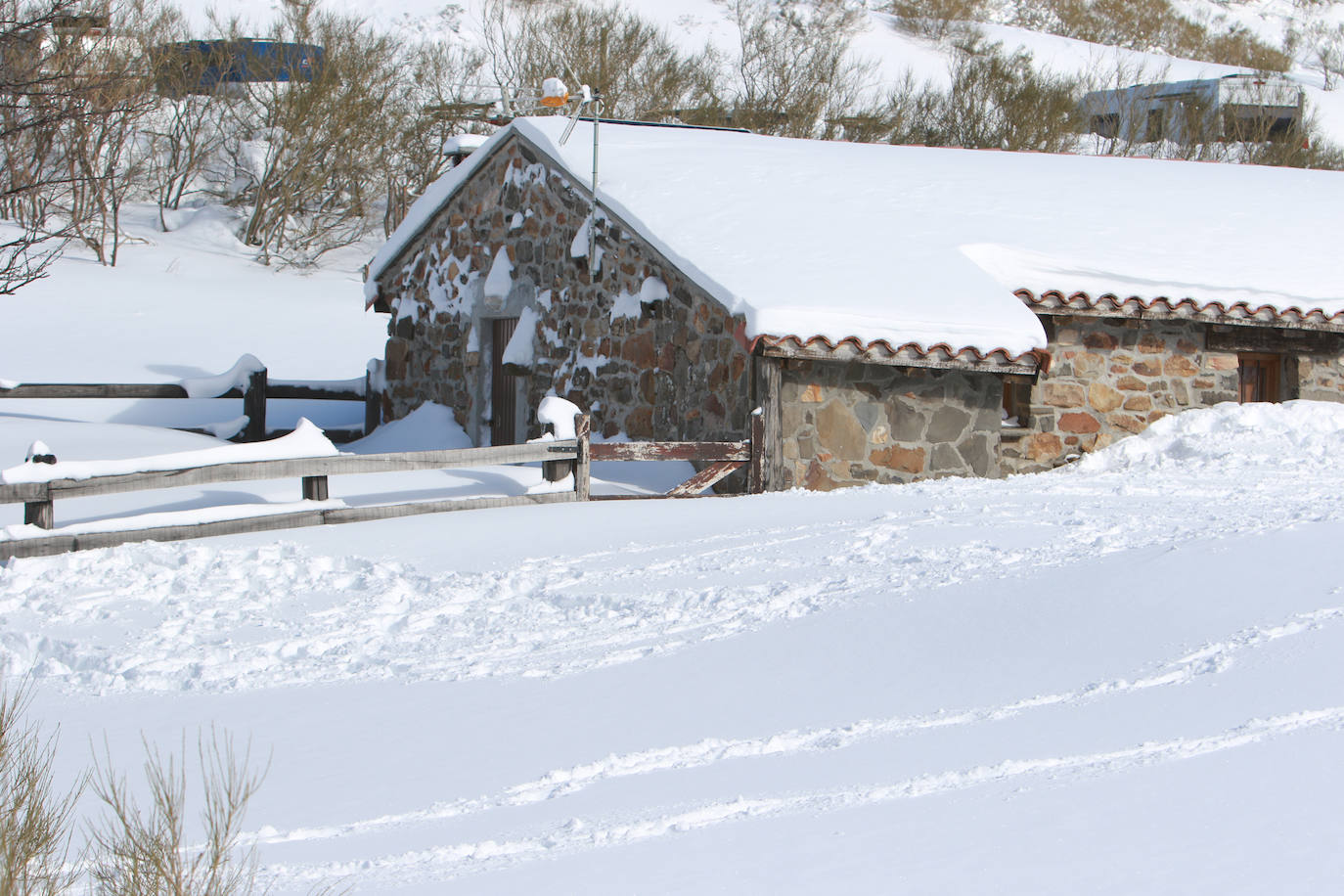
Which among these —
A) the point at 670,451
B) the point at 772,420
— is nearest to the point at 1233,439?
the point at 772,420

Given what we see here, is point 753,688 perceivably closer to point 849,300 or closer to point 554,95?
point 849,300

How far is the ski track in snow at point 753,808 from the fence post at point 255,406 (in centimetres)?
1166

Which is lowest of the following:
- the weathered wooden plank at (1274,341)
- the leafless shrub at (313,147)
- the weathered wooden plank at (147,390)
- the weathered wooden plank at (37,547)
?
the weathered wooden plank at (37,547)

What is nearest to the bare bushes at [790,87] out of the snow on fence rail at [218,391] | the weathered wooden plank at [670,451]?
the snow on fence rail at [218,391]

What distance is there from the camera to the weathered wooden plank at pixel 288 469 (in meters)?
7.96

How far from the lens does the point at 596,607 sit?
6516 millimetres

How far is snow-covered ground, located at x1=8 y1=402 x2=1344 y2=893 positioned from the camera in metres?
3.51

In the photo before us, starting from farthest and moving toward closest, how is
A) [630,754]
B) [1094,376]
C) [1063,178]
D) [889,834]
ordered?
1. [1063,178]
2. [1094,376]
3. [630,754]
4. [889,834]

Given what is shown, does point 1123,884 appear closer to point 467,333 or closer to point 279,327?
point 467,333

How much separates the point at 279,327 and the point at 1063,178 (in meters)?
14.3

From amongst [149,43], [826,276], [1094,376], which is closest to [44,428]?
[826,276]

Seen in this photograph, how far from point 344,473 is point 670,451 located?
234cm

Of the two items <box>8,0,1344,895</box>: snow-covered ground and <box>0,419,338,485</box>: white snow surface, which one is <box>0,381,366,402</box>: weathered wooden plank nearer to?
<box>8,0,1344,895</box>: snow-covered ground

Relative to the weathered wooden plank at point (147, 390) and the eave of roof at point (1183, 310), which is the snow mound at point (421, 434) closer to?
the weathered wooden plank at point (147, 390)
